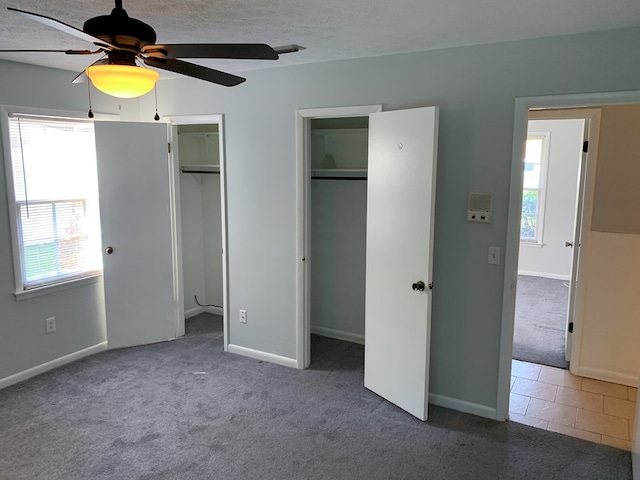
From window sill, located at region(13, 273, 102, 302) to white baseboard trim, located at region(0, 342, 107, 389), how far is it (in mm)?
577

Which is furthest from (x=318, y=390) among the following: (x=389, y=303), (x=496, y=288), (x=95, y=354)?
(x=95, y=354)

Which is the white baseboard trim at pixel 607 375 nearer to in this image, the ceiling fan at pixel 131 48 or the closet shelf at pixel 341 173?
the closet shelf at pixel 341 173

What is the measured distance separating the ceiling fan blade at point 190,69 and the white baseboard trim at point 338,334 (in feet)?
9.78

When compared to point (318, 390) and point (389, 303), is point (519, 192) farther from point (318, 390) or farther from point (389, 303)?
point (318, 390)

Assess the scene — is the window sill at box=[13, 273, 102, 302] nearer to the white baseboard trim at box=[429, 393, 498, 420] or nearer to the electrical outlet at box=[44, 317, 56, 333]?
the electrical outlet at box=[44, 317, 56, 333]

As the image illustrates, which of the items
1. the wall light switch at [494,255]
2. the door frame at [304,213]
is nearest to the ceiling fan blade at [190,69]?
the door frame at [304,213]

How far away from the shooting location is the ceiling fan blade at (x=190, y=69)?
72.5 inches

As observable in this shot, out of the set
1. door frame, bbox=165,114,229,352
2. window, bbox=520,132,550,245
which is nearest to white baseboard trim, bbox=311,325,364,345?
door frame, bbox=165,114,229,352

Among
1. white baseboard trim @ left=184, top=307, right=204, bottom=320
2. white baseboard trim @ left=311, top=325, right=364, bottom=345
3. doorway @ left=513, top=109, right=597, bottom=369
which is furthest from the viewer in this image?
doorway @ left=513, top=109, right=597, bottom=369

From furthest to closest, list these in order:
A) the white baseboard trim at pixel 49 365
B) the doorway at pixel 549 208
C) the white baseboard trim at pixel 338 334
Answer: the doorway at pixel 549 208 < the white baseboard trim at pixel 338 334 < the white baseboard trim at pixel 49 365

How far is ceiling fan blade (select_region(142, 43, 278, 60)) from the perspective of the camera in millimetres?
→ 1688

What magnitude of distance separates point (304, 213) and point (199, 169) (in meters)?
1.68

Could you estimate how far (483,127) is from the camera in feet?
9.64

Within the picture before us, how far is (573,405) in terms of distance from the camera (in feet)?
10.9
